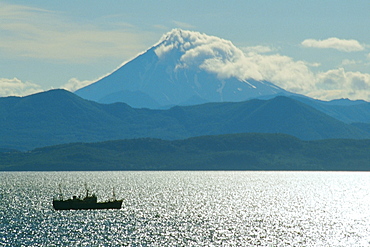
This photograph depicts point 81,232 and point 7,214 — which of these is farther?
point 7,214

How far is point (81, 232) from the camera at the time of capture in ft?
452

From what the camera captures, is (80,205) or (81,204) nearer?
(81,204)

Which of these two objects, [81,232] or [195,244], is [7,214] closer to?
[81,232]

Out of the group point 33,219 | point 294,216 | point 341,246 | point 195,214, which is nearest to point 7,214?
point 33,219

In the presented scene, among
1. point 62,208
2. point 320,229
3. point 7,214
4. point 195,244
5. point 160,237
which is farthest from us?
point 62,208

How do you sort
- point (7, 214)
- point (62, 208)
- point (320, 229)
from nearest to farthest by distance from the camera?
1. point (320, 229)
2. point (7, 214)
3. point (62, 208)

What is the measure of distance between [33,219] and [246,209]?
245 feet

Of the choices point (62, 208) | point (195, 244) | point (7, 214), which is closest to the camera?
point (195, 244)

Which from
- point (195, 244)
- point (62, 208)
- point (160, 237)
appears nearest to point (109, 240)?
point (160, 237)

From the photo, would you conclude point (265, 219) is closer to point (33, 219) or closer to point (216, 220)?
point (216, 220)

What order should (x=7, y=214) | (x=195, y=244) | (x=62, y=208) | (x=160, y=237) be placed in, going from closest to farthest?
(x=195, y=244), (x=160, y=237), (x=7, y=214), (x=62, y=208)

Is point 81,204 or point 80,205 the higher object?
point 81,204

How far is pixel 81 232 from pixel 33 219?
30.5 metres

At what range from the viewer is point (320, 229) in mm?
147500
